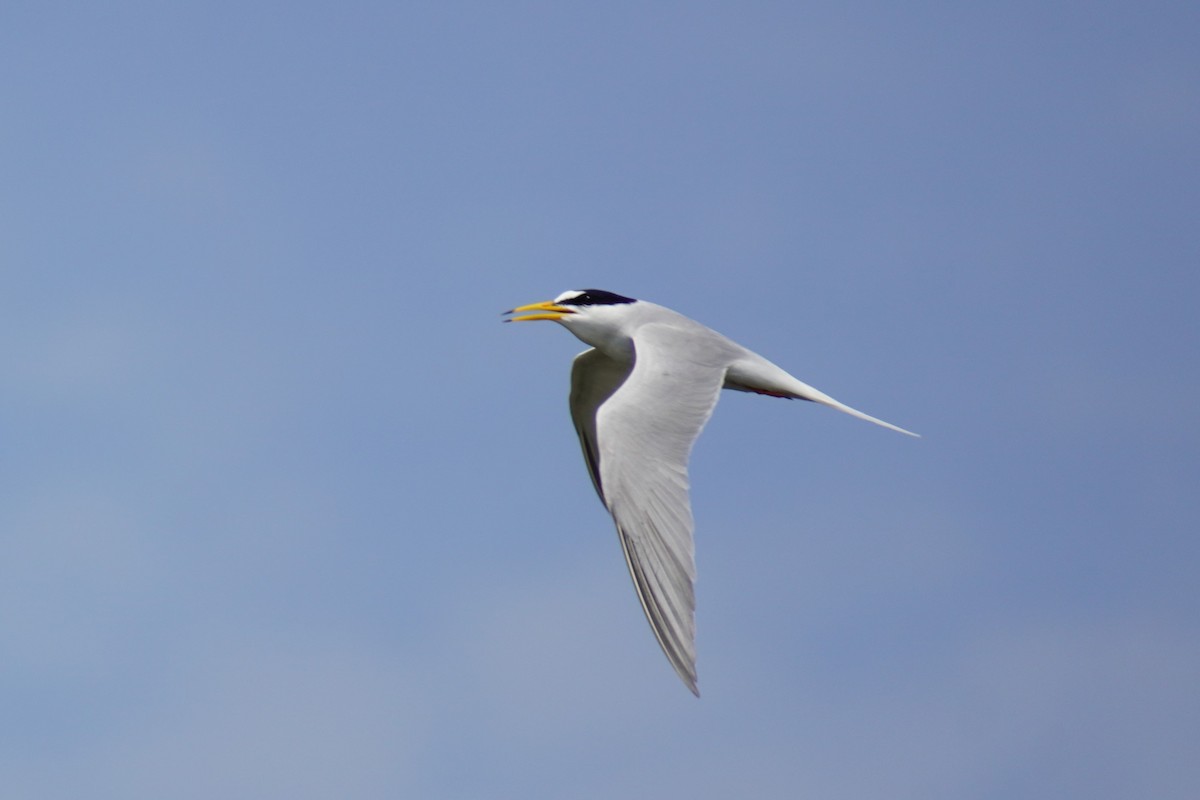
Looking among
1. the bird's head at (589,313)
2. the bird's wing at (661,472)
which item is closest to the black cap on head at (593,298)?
the bird's head at (589,313)

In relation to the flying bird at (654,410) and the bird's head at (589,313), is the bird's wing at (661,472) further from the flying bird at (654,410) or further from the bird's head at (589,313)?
the bird's head at (589,313)

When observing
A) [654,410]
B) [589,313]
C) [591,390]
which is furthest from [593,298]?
[654,410]

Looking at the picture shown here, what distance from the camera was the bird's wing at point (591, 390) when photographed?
55.4 ft

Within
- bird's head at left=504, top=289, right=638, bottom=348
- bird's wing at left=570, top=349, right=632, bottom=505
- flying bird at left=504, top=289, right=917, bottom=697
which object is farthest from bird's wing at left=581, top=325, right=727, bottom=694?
bird's wing at left=570, top=349, right=632, bottom=505

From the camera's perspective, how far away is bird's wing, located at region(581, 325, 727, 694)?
38.2 ft

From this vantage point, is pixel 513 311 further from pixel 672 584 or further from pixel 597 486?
pixel 672 584

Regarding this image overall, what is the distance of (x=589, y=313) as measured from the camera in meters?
16.1

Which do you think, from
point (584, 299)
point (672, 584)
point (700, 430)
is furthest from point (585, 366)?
point (672, 584)

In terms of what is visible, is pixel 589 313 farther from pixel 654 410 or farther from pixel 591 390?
pixel 654 410

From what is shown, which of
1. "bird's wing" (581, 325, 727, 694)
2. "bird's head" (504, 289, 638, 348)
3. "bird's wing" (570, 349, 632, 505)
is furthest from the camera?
"bird's wing" (570, 349, 632, 505)

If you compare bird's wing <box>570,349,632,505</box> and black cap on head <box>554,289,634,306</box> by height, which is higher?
black cap on head <box>554,289,634,306</box>

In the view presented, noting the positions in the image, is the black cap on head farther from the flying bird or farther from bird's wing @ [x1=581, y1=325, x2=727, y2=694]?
bird's wing @ [x1=581, y1=325, x2=727, y2=694]

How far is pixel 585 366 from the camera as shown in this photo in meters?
17.0

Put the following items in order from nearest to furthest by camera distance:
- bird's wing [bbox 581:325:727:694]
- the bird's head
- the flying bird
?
1. bird's wing [bbox 581:325:727:694]
2. the flying bird
3. the bird's head
